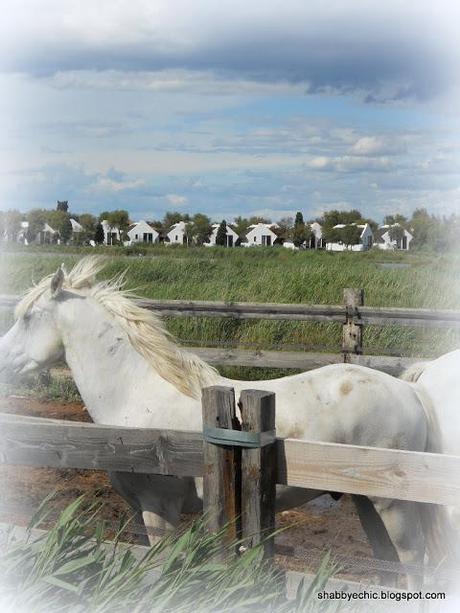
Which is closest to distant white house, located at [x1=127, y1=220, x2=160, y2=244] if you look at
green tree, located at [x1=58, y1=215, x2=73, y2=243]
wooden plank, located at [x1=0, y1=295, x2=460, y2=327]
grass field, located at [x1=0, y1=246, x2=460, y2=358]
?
green tree, located at [x1=58, y1=215, x2=73, y2=243]

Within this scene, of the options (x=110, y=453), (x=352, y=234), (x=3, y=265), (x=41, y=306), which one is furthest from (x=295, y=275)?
(x=352, y=234)

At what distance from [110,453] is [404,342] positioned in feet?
26.4

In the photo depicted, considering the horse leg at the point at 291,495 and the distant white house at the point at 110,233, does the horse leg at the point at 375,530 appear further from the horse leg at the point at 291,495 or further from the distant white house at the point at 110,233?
the distant white house at the point at 110,233

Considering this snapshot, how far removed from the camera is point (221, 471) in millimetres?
3295

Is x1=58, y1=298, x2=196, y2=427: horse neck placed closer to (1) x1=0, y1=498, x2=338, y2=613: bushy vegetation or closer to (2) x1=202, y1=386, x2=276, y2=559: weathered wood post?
(2) x1=202, y1=386, x2=276, y2=559: weathered wood post

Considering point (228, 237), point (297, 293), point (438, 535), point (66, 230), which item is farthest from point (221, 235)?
point (438, 535)

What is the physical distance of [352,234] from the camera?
1628 inches

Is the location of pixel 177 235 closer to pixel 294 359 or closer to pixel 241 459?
pixel 294 359

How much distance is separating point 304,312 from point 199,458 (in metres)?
6.87

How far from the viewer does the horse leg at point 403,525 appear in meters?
4.23

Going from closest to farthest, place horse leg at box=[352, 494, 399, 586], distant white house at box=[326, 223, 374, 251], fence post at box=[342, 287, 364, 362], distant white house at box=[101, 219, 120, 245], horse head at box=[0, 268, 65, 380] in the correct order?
horse leg at box=[352, 494, 399, 586]
horse head at box=[0, 268, 65, 380]
fence post at box=[342, 287, 364, 362]
distant white house at box=[326, 223, 374, 251]
distant white house at box=[101, 219, 120, 245]

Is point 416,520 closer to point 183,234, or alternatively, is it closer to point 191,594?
point 191,594

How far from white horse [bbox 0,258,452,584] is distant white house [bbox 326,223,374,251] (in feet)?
111

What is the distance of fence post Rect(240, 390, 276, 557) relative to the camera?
322 centimetres
